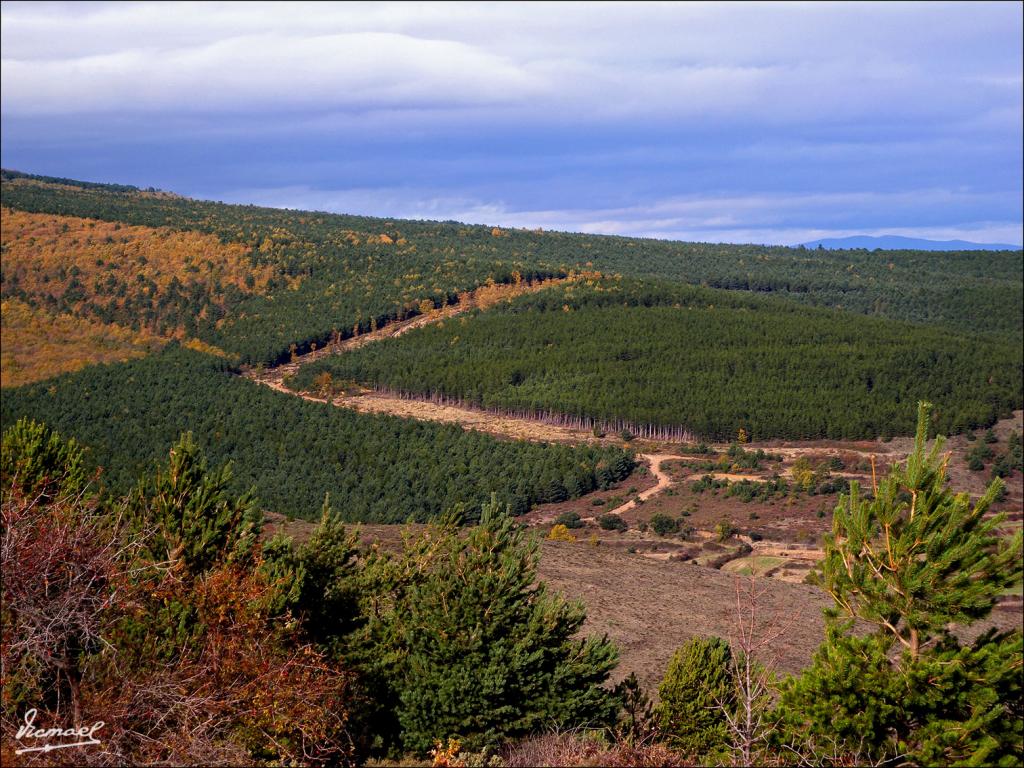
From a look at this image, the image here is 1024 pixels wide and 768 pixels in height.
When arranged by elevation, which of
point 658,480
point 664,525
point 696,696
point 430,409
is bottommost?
point 664,525

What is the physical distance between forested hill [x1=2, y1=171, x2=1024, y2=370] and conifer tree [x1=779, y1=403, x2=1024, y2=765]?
362ft

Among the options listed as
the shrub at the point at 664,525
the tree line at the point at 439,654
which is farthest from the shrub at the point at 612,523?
the tree line at the point at 439,654

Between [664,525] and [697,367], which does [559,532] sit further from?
[697,367]

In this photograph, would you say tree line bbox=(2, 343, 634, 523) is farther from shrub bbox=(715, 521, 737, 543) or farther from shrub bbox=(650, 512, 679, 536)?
shrub bbox=(715, 521, 737, 543)

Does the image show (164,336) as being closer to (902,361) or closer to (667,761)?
(902,361)

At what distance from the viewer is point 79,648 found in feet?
52.1

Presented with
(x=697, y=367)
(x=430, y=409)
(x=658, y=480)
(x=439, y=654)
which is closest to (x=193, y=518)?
(x=439, y=654)

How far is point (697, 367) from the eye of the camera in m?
104

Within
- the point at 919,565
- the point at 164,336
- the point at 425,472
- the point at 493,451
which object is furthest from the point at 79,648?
the point at 164,336

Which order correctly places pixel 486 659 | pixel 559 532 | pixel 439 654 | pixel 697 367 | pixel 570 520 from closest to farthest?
A: 1. pixel 486 659
2. pixel 439 654
3. pixel 559 532
4. pixel 570 520
5. pixel 697 367

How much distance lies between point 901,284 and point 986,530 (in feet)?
599

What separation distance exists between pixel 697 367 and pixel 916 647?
86685mm

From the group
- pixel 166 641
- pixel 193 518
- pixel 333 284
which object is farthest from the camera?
pixel 333 284

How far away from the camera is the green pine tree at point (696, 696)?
841 inches
